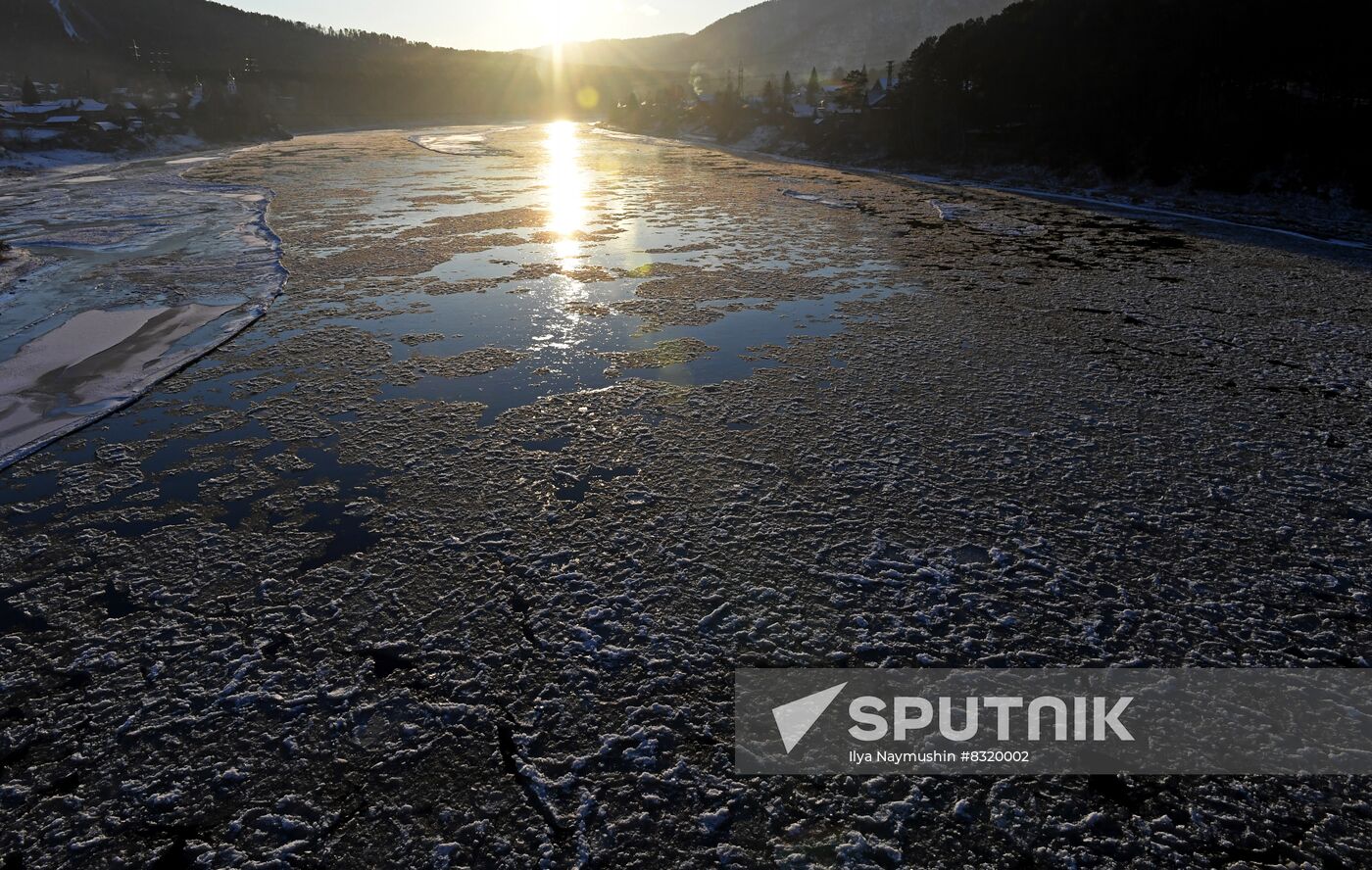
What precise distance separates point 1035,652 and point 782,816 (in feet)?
5.40

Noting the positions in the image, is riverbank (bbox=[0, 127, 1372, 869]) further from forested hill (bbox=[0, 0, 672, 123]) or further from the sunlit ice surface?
forested hill (bbox=[0, 0, 672, 123])

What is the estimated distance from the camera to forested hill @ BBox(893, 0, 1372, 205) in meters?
19.3

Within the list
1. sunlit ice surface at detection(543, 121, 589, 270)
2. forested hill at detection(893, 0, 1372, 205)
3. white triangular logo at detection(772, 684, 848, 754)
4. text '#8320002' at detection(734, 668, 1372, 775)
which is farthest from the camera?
forested hill at detection(893, 0, 1372, 205)

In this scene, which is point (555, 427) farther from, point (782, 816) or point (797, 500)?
point (782, 816)

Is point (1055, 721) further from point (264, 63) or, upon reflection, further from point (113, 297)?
point (264, 63)

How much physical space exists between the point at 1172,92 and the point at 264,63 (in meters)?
129

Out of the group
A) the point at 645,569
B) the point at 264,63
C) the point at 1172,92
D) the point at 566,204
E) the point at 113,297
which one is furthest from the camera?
the point at 264,63

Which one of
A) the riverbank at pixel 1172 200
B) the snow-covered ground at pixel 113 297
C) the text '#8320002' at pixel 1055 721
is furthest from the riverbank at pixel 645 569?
the riverbank at pixel 1172 200

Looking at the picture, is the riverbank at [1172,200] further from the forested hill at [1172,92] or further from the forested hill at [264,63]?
the forested hill at [264,63]

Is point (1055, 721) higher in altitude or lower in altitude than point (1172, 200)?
lower

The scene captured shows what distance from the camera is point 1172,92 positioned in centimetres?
2342

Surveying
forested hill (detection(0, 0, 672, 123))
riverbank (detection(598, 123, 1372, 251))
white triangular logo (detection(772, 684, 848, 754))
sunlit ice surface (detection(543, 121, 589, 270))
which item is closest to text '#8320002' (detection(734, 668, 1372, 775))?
white triangular logo (detection(772, 684, 848, 754))

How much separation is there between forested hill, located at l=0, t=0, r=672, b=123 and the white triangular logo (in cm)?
9711

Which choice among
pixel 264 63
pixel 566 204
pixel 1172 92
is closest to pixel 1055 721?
pixel 566 204
